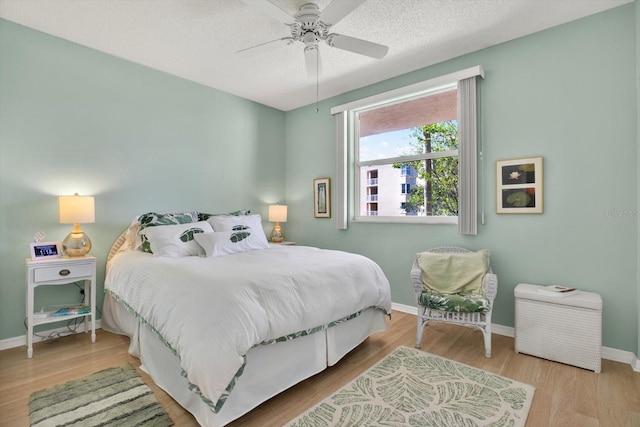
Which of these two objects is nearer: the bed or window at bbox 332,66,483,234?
the bed

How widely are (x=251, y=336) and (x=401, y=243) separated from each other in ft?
8.22

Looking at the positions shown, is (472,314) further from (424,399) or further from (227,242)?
(227,242)

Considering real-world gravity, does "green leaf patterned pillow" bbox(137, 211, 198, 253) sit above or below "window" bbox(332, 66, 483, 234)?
below

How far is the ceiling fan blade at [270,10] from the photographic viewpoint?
2.02 m

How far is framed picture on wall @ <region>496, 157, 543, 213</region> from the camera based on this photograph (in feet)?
9.30

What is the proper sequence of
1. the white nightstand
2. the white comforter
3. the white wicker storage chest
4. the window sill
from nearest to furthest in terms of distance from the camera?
the white comforter
the white wicker storage chest
the white nightstand
the window sill

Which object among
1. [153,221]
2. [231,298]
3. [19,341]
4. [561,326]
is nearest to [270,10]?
[231,298]

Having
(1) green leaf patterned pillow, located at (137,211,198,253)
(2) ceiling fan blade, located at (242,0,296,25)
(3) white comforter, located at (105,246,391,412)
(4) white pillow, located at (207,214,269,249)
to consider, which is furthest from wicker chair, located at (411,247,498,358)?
(1) green leaf patterned pillow, located at (137,211,198,253)

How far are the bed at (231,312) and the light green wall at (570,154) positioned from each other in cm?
142

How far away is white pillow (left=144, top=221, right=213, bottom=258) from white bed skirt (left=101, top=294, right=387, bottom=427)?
0.61 m

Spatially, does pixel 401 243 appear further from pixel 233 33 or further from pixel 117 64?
pixel 117 64

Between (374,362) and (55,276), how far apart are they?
108 inches

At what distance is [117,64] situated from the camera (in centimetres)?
333

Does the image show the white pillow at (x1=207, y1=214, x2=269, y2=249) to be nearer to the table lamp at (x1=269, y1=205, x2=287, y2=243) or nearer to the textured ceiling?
the table lamp at (x1=269, y1=205, x2=287, y2=243)
